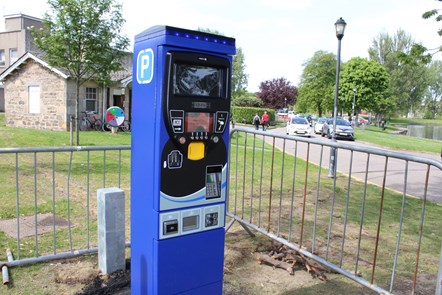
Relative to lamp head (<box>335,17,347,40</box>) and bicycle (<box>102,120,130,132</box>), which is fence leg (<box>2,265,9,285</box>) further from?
bicycle (<box>102,120,130,132</box>)

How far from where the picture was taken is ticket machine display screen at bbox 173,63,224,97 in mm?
2600

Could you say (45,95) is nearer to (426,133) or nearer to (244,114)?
(244,114)

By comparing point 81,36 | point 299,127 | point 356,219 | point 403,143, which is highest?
point 81,36

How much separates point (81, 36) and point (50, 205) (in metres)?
9.58

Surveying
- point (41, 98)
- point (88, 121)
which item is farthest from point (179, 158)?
point (41, 98)

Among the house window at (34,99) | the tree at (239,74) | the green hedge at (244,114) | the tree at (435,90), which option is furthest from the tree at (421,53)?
the tree at (435,90)

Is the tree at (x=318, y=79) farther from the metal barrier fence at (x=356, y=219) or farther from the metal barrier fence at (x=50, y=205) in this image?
the metal barrier fence at (x=50, y=205)

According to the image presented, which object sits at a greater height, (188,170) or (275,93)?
(275,93)

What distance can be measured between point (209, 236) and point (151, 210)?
21.2 inches

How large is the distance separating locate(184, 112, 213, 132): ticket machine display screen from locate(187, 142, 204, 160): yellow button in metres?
0.11

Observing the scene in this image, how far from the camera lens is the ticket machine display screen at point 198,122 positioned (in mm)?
2658

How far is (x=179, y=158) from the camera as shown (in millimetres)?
2688

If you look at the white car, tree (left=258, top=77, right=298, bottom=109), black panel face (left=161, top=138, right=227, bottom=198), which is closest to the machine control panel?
black panel face (left=161, top=138, right=227, bottom=198)

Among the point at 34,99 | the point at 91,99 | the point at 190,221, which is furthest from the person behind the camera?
the point at 91,99
